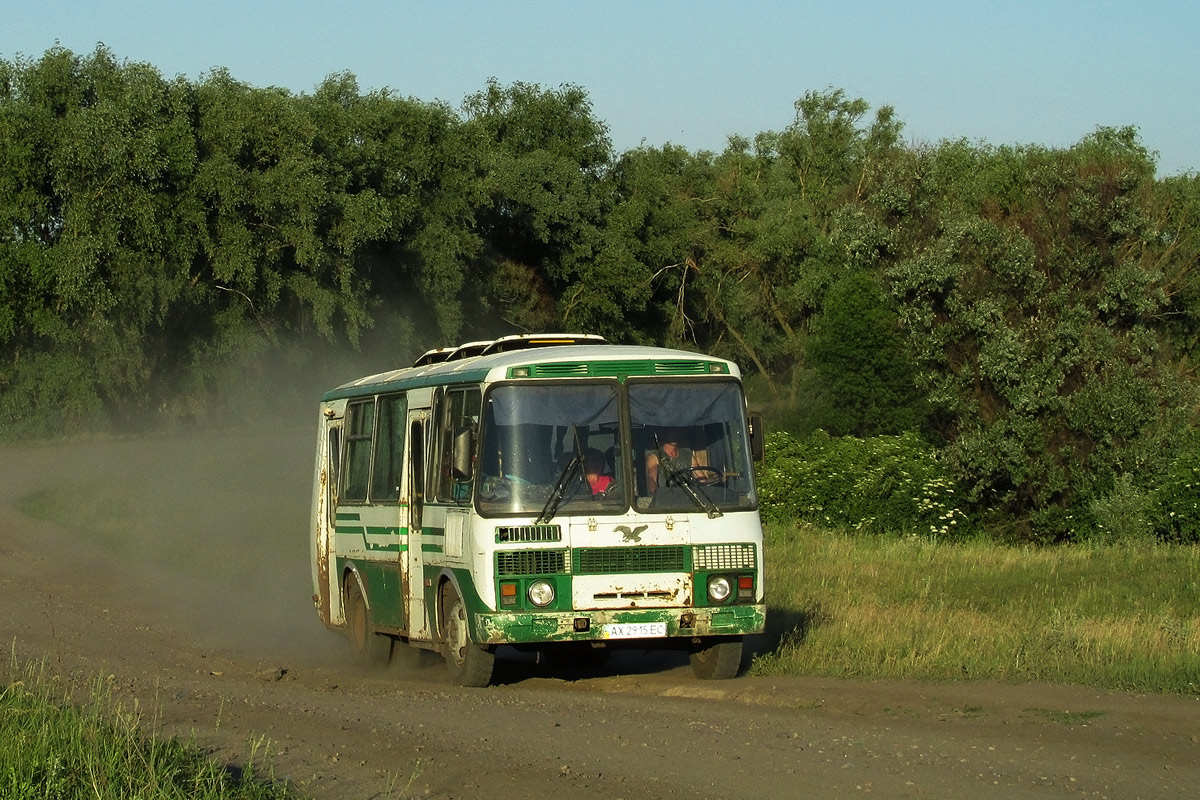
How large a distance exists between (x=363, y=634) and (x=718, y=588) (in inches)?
195

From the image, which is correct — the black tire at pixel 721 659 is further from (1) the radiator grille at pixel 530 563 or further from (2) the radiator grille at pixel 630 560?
(1) the radiator grille at pixel 530 563

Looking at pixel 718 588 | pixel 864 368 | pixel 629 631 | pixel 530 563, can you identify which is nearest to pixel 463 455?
pixel 530 563

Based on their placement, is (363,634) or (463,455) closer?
(463,455)

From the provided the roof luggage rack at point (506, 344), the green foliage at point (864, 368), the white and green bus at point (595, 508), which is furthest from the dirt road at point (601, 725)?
the green foliage at point (864, 368)

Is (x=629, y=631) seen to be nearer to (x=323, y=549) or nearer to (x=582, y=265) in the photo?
(x=323, y=549)

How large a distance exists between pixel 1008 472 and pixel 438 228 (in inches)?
1011

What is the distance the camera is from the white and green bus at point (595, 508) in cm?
1164

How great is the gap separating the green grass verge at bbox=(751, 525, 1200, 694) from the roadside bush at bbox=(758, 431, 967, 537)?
5463 mm

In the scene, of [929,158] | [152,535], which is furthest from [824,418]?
[152,535]

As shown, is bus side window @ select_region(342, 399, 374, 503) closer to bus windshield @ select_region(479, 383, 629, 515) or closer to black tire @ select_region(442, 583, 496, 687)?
black tire @ select_region(442, 583, 496, 687)

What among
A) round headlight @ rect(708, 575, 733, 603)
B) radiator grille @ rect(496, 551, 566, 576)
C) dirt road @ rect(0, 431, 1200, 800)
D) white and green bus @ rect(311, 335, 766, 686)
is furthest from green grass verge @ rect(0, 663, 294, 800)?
round headlight @ rect(708, 575, 733, 603)

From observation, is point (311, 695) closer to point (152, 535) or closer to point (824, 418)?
point (152, 535)

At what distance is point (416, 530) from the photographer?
531 inches

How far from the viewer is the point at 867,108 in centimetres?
6975
